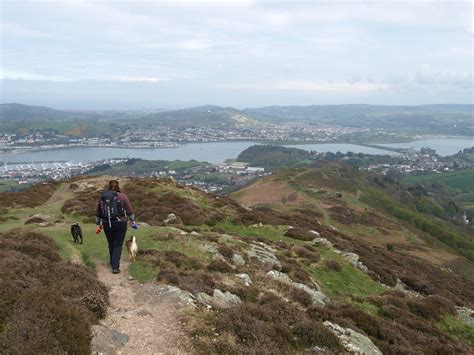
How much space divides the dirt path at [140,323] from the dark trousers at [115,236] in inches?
31.3

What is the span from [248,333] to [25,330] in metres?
4.76

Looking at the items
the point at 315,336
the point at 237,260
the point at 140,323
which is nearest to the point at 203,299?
the point at 140,323

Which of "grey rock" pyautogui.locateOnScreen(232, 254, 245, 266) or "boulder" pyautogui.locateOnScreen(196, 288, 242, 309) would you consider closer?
"boulder" pyautogui.locateOnScreen(196, 288, 242, 309)

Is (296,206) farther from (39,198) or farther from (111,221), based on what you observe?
(111,221)

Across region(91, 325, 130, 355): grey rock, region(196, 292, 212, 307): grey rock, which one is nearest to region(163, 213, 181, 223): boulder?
region(196, 292, 212, 307): grey rock

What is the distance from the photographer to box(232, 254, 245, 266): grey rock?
1756 cm

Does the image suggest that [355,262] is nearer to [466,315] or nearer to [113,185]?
[466,315]

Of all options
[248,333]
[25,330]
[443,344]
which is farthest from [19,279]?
[443,344]

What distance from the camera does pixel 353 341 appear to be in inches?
435

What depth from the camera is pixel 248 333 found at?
30.3 ft

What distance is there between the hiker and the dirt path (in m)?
1.30

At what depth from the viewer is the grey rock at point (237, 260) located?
17562mm

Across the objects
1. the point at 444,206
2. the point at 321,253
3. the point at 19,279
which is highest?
the point at 19,279

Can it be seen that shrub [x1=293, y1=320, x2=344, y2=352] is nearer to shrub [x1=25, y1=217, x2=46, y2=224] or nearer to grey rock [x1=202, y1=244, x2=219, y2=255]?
grey rock [x1=202, y1=244, x2=219, y2=255]
